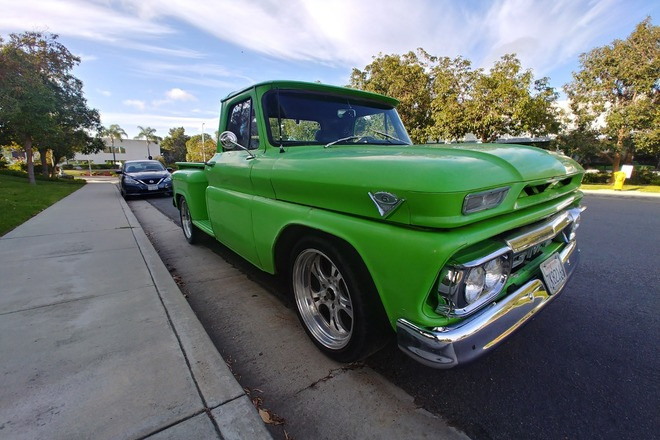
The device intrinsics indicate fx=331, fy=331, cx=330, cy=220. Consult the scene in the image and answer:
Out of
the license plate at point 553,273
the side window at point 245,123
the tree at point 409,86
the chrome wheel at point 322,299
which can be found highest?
the tree at point 409,86

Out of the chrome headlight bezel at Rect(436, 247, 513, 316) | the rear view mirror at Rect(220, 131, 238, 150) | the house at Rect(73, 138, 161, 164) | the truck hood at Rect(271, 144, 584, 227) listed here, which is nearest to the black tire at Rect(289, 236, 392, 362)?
the truck hood at Rect(271, 144, 584, 227)

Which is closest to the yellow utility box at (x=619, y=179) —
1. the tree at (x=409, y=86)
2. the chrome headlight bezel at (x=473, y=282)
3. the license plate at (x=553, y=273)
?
the tree at (x=409, y=86)

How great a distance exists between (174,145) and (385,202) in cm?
9871

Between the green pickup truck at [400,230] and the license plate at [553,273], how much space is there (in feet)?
0.04

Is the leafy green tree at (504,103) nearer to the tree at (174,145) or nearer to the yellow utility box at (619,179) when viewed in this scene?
the yellow utility box at (619,179)

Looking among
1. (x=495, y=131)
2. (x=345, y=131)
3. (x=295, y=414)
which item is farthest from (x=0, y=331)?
(x=495, y=131)

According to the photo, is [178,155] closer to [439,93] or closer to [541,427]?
[439,93]

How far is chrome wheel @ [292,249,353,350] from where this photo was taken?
225 centimetres

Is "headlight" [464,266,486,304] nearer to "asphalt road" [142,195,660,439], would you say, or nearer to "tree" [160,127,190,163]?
"asphalt road" [142,195,660,439]

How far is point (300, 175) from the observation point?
2236 millimetres

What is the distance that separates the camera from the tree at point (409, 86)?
1888 cm

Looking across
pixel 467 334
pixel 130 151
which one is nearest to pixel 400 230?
pixel 467 334

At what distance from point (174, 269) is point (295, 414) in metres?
3.09

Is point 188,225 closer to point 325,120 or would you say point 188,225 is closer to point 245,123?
point 245,123
